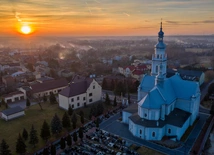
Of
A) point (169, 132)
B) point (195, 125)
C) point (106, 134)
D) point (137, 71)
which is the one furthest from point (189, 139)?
point (137, 71)

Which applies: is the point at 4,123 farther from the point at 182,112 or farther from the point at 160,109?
the point at 182,112

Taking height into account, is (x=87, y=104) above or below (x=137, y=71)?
below

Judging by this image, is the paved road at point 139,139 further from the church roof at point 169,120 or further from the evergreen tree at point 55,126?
the evergreen tree at point 55,126

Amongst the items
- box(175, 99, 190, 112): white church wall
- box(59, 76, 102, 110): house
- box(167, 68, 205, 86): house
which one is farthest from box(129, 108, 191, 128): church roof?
box(167, 68, 205, 86): house

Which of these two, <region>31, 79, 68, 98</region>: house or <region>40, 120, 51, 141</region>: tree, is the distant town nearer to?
<region>40, 120, 51, 141</region>: tree

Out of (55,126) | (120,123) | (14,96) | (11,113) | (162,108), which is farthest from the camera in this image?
(14,96)

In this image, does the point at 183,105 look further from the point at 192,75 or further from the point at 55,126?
the point at 192,75

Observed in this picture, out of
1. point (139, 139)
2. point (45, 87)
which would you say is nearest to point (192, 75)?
point (139, 139)
